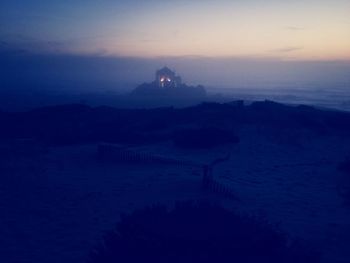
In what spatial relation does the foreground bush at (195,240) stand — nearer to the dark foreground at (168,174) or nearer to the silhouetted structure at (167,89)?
the dark foreground at (168,174)

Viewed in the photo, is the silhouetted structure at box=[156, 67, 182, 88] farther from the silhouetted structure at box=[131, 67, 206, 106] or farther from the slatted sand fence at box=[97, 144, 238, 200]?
the slatted sand fence at box=[97, 144, 238, 200]

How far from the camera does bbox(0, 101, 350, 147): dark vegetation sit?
89.6 ft

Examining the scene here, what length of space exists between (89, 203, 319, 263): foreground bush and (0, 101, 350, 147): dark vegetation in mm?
15924

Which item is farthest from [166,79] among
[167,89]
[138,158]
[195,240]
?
[195,240]

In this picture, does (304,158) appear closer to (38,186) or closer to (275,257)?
(38,186)

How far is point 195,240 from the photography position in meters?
7.36

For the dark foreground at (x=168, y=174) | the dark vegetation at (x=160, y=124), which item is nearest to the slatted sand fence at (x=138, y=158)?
the dark foreground at (x=168, y=174)

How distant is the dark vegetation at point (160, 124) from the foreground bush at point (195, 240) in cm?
1592

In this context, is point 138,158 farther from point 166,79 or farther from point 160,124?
point 166,79

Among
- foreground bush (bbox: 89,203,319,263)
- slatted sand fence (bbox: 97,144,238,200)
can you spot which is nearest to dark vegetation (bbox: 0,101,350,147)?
slatted sand fence (bbox: 97,144,238,200)

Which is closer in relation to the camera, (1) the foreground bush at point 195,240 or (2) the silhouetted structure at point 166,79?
(1) the foreground bush at point 195,240

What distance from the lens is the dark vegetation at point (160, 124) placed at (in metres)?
27.3

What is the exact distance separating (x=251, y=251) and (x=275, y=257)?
0.49 m

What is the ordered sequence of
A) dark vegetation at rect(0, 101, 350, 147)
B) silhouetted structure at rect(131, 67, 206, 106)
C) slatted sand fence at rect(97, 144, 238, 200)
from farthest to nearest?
silhouetted structure at rect(131, 67, 206, 106) → dark vegetation at rect(0, 101, 350, 147) → slatted sand fence at rect(97, 144, 238, 200)
